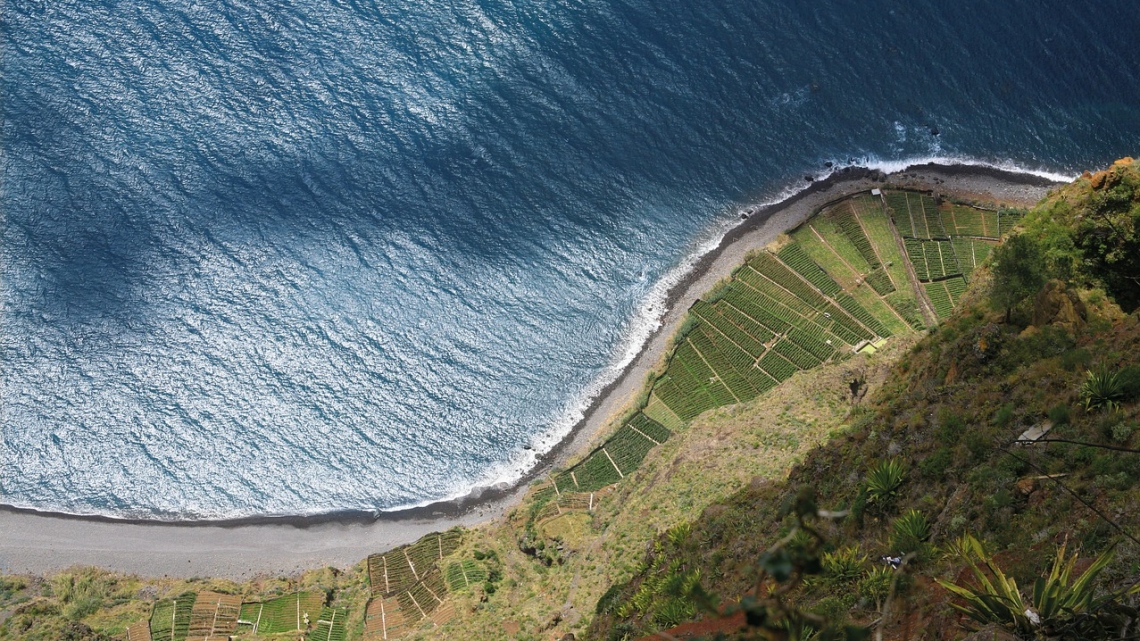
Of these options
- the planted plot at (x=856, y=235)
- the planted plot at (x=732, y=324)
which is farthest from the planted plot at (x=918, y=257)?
the planted plot at (x=732, y=324)

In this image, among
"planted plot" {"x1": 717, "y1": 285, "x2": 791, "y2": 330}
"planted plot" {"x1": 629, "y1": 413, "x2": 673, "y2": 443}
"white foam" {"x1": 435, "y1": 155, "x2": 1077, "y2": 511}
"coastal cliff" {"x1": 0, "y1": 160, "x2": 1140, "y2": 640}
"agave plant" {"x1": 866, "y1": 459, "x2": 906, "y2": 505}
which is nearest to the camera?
"coastal cliff" {"x1": 0, "y1": 160, "x2": 1140, "y2": 640}

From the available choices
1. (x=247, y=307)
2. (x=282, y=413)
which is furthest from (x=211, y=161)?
(x=282, y=413)

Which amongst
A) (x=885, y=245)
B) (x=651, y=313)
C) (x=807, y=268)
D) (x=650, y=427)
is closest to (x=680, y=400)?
(x=650, y=427)

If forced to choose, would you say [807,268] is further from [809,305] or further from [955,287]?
[955,287]

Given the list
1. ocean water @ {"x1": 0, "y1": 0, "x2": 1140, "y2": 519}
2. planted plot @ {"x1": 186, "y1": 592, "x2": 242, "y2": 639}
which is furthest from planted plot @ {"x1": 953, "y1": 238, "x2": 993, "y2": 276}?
planted plot @ {"x1": 186, "y1": 592, "x2": 242, "y2": 639}

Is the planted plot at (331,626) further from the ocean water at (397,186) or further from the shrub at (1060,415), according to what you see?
the shrub at (1060,415)

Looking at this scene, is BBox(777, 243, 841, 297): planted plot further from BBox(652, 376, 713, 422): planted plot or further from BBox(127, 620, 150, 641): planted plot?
BBox(127, 620, 150, 641): planted plot
